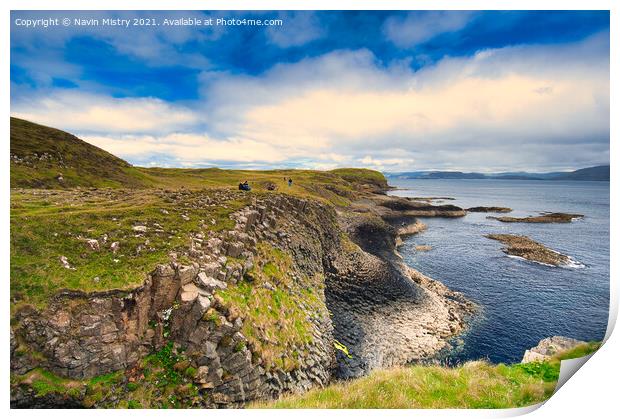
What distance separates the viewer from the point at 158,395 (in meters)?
9.54

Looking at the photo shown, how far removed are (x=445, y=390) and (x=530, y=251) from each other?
47.7 metres

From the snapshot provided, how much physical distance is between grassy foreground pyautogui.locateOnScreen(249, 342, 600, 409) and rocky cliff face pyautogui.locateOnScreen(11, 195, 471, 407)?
255cm

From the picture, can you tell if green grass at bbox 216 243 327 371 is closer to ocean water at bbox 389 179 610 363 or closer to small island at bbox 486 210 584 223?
ocean water at bbox 389 179 610 363

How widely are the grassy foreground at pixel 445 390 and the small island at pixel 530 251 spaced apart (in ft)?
129

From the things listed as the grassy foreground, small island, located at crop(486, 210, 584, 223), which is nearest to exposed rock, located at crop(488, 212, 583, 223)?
small island, located at crop(486, 210, 584, 223)

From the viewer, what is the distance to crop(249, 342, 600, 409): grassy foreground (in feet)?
29.7

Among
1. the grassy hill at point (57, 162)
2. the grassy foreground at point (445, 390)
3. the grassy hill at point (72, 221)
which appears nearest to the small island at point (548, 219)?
the grassy foreground at point (445, 390)

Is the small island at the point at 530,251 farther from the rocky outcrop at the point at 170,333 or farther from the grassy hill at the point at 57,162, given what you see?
the grassy hill at the point at 57,162

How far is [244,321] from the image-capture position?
12.0 metres

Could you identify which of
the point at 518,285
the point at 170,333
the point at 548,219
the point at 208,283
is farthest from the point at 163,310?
the point at 548,219

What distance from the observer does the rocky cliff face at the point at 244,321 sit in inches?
349

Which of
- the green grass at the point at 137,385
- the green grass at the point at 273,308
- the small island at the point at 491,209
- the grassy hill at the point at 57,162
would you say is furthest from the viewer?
the small island at the point at 491,209
